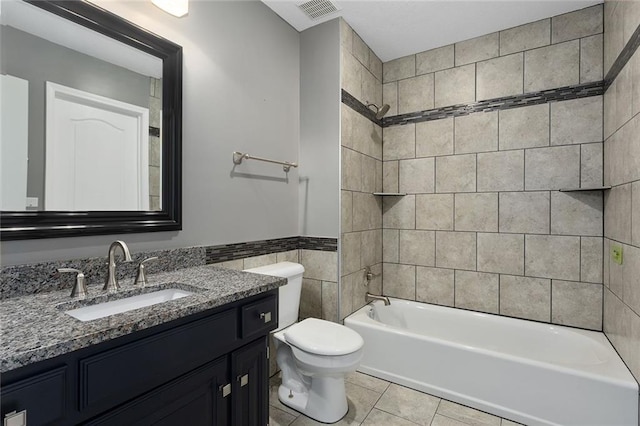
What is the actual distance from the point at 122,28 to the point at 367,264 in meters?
2.22

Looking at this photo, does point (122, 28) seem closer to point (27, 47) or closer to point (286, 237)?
point (27, 47)

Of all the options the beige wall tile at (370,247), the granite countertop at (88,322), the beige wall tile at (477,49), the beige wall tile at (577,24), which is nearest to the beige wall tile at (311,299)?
the beige wall tile at (370,247)

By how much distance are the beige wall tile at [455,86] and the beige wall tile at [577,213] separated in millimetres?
1012

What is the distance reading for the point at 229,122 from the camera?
191 cm

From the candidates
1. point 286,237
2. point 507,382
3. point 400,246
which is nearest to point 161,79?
point 286,237

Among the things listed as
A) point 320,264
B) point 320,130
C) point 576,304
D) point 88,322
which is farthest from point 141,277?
point 576,304

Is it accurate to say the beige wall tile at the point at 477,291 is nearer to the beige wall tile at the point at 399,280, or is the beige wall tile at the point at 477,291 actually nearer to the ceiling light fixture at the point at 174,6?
the beige wall tile at the point at 399,280

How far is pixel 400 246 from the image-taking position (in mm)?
2889

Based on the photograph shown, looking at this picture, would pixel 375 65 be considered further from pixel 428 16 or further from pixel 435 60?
pixel 428 16

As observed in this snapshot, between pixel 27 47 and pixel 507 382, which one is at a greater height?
pixel 27 47

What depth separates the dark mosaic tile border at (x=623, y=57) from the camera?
1.53 m

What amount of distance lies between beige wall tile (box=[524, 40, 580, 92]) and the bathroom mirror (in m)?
2.41

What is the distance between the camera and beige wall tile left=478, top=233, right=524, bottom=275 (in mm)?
2398

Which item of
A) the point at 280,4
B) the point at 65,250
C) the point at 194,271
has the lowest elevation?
the point at 194,271
